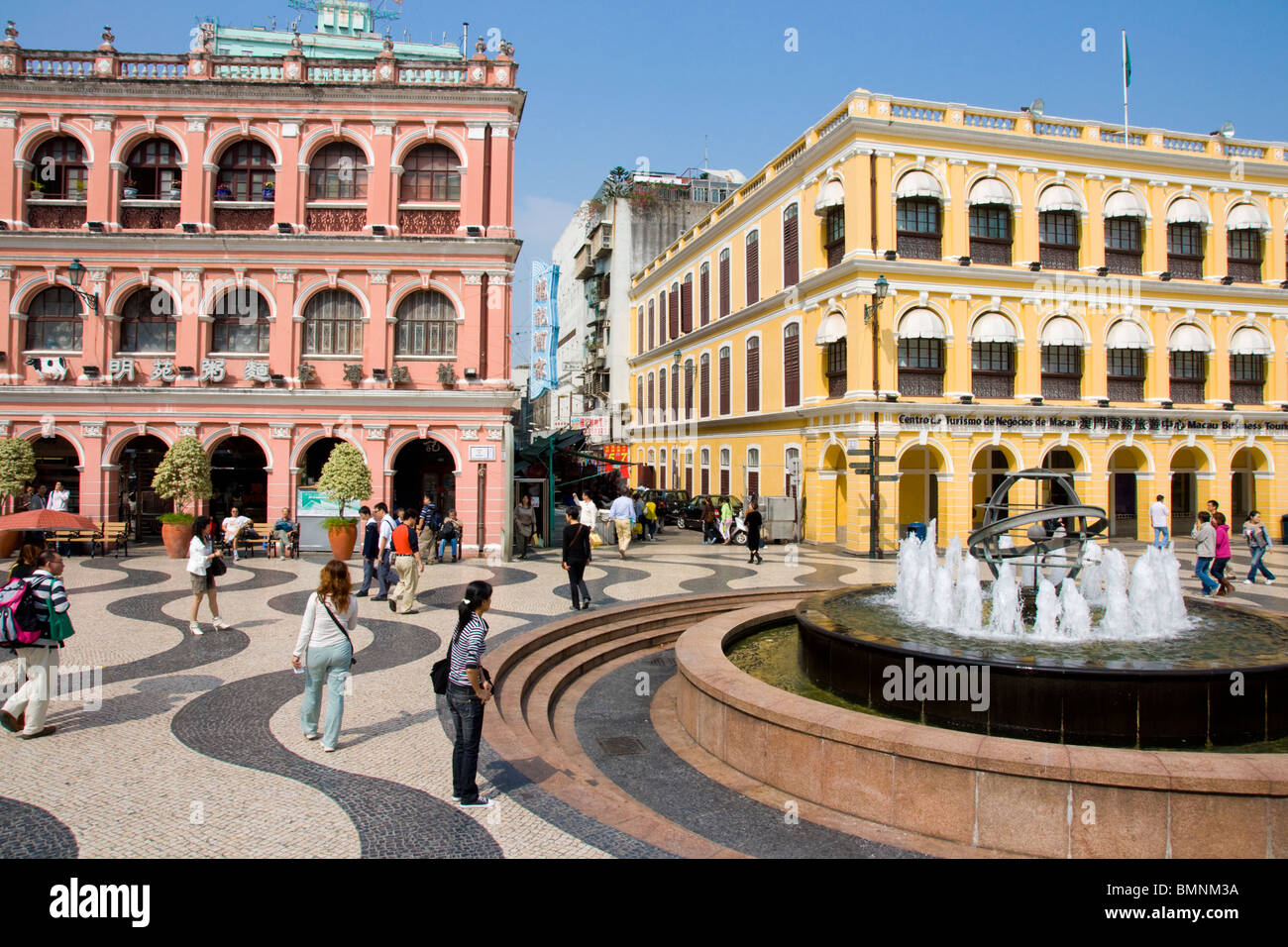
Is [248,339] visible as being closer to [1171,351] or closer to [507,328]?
[507,328]

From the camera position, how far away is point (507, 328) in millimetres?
23797

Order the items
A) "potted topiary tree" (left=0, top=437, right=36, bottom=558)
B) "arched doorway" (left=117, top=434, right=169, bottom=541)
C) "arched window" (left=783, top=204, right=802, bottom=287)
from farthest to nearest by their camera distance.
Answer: "arched window" (left=783, top=204, right=802, bottom=287)
"arched doorway" (left=117, top=434, right=169, bottom=541)
"potted topiary tree" (left=0, top=437, right=36, bottom=558)

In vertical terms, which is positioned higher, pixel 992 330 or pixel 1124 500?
pixel 992 330

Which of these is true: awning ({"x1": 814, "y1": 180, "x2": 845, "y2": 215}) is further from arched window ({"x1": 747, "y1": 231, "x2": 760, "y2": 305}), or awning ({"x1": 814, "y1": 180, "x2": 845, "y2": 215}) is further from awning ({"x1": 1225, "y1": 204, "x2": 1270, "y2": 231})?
awning ({"x1": 1225, "y1": 204, "x2": 1270, "y2": 231})

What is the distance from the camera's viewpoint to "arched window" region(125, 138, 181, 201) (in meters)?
23.8

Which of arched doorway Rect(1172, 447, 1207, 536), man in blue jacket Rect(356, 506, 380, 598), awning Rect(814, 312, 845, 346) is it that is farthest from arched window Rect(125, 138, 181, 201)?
arched doorway Rect(1172, 447, 1207, 536)

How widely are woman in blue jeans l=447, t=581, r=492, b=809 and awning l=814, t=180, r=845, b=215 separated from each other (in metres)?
23.4

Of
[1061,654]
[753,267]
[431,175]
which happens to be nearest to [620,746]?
[1061,654]

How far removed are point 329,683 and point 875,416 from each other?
826 inches

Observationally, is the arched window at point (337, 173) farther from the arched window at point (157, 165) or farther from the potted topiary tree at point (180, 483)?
the potted topiary tree at point (180, 483)

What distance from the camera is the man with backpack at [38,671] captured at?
721cm

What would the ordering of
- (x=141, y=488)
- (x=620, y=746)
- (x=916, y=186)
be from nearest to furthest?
(x=620, y=746)
(x=141, y=488)
(x=916, y=186)

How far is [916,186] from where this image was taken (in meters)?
25.6

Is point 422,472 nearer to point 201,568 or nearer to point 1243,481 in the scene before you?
point 201,568
